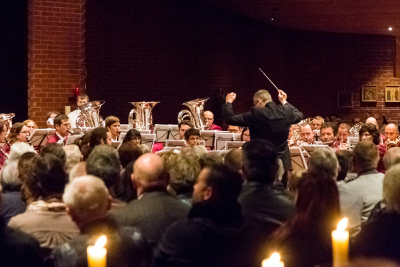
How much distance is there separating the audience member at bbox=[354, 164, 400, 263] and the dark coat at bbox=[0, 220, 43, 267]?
1.41m

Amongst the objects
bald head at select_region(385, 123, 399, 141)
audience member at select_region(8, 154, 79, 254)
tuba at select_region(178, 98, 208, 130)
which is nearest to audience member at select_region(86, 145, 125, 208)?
audience member at select_region(8, 154, 79, 254)

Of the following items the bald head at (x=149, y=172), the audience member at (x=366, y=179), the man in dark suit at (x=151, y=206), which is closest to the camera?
the man in dark suit at (x=151, y=206)

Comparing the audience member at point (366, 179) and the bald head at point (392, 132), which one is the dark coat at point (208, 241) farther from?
the bald head at point (392, 132)

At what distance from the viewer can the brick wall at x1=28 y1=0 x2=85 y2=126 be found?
8.64 metres

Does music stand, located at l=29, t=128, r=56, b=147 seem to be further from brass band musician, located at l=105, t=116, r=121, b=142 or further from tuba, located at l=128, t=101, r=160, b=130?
tuba, located at l=128, t=101, r=160, b=130

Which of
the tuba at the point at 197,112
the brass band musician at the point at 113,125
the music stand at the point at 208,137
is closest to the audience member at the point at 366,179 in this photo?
the music stand at the point at 208,137

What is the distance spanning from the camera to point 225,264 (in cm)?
251

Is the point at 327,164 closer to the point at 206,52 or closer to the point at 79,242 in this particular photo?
the point at 79,242

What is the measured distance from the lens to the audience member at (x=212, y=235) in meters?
2.47

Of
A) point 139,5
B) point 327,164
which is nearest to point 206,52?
point 139,5

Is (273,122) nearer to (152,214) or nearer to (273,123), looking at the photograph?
(273,123)

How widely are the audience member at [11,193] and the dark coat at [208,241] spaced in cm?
117

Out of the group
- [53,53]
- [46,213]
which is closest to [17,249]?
[46,213]

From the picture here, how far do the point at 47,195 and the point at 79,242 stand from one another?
0.54 m
